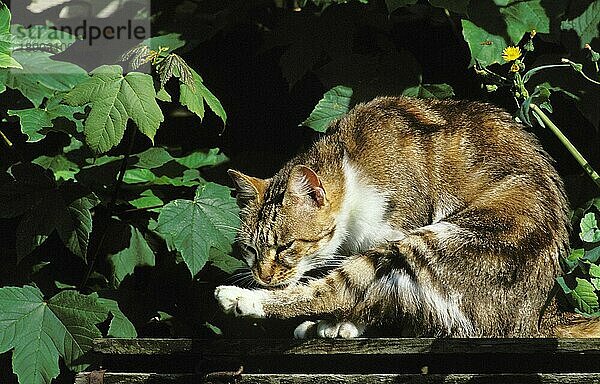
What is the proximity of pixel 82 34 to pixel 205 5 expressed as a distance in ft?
1.66

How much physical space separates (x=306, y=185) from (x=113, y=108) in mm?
613

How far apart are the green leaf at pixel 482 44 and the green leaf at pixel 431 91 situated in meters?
0.31

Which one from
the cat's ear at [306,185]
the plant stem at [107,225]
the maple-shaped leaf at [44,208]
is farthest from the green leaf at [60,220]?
the cat's ear at [306,185]

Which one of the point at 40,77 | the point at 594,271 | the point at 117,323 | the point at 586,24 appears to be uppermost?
the point at 586,24

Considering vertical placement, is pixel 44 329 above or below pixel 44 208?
below

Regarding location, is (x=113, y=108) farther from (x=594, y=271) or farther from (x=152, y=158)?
(x=594, y=271)

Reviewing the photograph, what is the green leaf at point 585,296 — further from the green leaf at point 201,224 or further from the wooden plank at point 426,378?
the green leaf at point 201,224

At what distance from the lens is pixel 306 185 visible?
2691 millimetres

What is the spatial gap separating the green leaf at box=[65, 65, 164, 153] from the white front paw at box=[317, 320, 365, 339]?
74 centimetres

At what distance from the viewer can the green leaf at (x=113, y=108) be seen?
2.54 m

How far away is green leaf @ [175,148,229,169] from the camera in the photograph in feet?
10.7

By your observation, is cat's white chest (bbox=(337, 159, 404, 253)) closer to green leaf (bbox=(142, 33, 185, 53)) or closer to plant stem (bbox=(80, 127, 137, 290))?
plant stem (bbox=(80, 127, 137, 290))

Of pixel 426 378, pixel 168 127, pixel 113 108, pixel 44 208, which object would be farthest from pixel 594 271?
pixel 168 127

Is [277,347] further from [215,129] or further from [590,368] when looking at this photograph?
[215,129]
